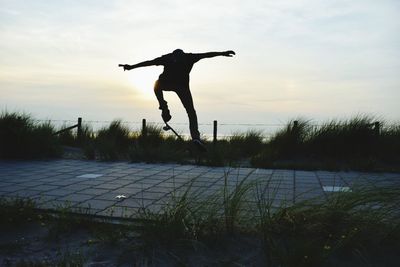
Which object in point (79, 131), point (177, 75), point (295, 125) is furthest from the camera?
point (79, 131)

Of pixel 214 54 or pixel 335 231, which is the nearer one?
pixel 335 231

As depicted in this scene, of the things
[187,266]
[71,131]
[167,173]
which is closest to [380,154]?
[167,173]

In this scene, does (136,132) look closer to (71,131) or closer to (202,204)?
(71,131)

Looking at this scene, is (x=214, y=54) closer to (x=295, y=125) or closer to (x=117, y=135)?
(x=295, y=125)

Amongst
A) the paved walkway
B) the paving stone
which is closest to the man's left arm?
the paved walkway

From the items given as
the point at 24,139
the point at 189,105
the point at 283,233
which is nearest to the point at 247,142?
the point at 24,139

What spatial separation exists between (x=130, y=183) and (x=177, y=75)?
1.64 m

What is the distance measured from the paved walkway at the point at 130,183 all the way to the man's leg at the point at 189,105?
0.65 metres

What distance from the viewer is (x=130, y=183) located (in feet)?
19.5

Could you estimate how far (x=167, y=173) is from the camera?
7.15m

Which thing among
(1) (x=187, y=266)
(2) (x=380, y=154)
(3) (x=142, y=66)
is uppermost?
(3) (x=142, y=66)

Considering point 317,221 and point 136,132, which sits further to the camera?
point 136,132

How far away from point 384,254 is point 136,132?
1080 cm

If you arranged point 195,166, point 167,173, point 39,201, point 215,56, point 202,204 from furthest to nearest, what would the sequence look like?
point 195,166, point 167,173, point 215,56, point 39,201, point 202,204
